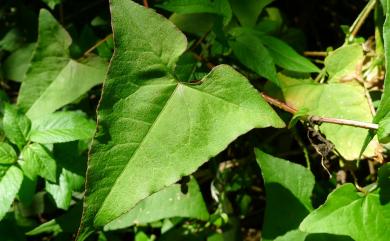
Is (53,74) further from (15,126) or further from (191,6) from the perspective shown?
(191,6)

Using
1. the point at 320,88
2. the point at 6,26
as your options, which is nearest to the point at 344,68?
the point at 320,88

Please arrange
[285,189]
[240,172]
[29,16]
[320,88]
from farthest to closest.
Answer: [29,16]
[240,172]
[320,88]
[285,189]

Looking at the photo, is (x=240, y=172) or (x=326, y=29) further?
(x=326, y=29)

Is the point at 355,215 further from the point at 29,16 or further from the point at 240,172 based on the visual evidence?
the point at 29,16

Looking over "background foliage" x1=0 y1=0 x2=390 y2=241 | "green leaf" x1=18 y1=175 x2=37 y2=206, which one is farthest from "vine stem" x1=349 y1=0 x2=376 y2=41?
"green leaf" x1=18 y1=175 x2=37 y2=206

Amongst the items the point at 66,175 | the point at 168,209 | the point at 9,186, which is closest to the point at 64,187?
the point at 66,175

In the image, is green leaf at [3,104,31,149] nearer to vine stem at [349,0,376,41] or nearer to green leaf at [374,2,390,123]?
green leaf at [374,2,390,123]
